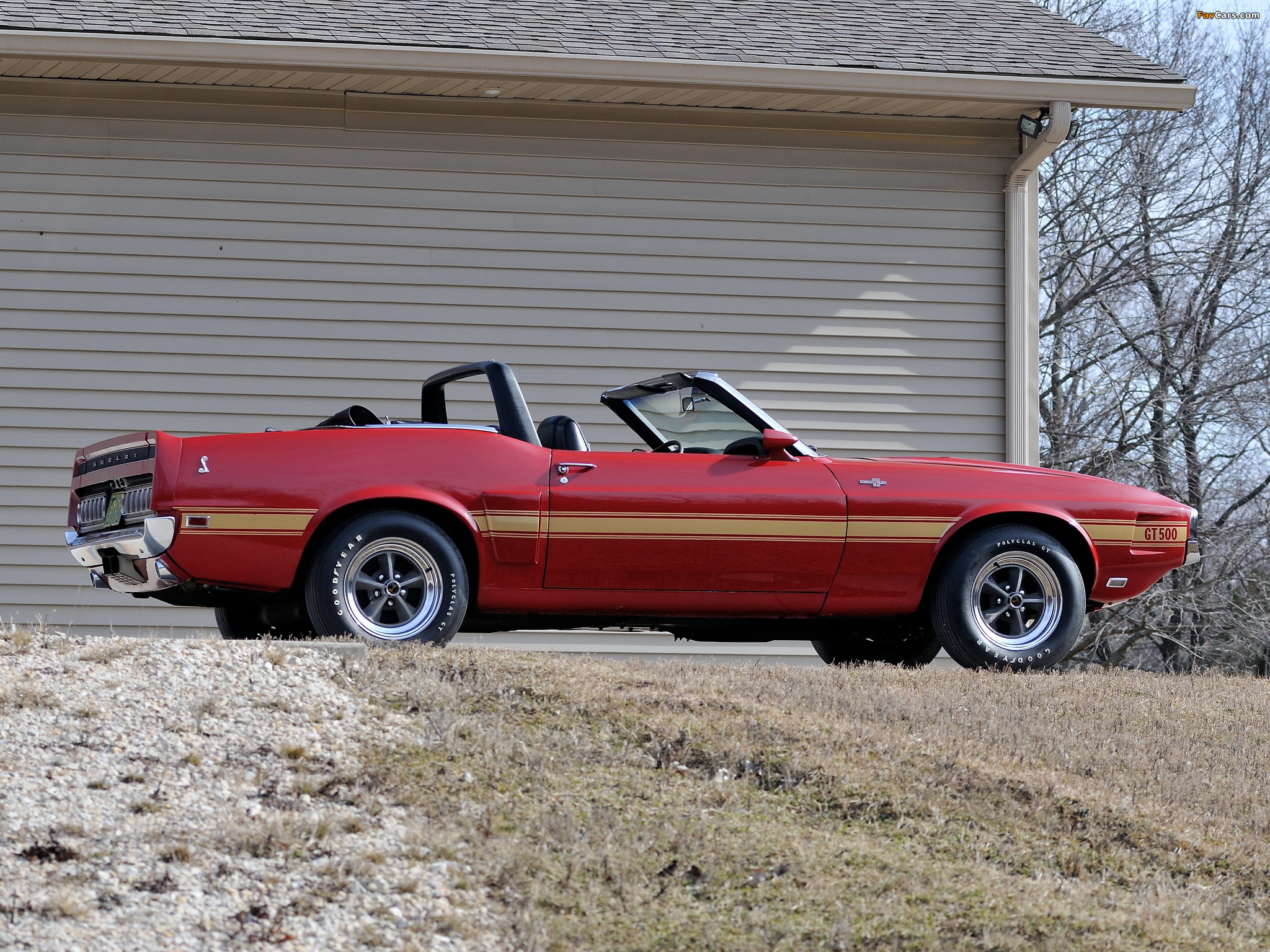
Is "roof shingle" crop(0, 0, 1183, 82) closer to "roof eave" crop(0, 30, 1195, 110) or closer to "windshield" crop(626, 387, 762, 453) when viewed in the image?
"roof eave" crop(0, 30, 1195, 110)

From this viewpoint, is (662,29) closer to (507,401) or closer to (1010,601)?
(507,401)

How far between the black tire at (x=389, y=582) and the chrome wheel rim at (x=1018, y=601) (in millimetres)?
2472

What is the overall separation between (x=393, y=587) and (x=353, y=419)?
86 cm

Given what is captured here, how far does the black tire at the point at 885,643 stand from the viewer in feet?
23.9

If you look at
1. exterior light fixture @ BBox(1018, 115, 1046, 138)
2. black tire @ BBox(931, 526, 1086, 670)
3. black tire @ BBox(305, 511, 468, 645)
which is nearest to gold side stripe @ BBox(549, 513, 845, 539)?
black tire @ BBox(305, 511, 468, 645)

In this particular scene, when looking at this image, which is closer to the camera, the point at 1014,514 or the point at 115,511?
the point at 115,511

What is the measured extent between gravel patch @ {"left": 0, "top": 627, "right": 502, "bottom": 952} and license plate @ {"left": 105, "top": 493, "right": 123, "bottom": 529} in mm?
796

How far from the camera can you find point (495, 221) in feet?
31.5

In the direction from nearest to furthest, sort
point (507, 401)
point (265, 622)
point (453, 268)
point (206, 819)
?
point (206, 819)
point (507, 401)
point (265, 622)
point (453, 268)

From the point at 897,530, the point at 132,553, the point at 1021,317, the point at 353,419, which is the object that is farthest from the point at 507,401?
the point at 1021,317

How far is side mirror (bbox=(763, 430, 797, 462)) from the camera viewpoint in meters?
6.77

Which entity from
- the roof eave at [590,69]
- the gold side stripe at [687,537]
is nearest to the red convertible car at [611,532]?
the gold side stripe at [687,537]

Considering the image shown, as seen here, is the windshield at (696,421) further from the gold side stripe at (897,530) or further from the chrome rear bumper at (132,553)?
the chrome rear bumper at (132,553)

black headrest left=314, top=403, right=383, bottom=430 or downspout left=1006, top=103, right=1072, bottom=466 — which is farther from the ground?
downspout left=1006, top=103, right=1072, bottom=466
